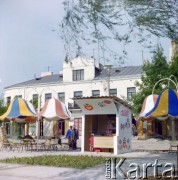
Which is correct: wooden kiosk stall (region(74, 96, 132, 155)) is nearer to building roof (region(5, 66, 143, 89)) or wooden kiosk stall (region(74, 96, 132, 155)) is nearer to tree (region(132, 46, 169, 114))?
tree (region(132, 46, 169, 114))

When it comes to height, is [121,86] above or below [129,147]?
above

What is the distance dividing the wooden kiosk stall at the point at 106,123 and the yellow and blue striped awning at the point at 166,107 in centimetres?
169

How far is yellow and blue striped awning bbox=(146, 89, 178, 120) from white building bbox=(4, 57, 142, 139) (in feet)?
72.8

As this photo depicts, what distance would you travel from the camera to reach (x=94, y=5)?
32.7ft

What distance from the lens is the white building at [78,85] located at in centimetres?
4291

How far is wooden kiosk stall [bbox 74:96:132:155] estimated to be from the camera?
61.6ft

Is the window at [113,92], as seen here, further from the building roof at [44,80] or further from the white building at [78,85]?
the building roof at [44,80]

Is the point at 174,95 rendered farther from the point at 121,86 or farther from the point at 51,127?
the point at 51,127

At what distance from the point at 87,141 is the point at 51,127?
2681 centimetres

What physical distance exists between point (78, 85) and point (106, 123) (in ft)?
84.7

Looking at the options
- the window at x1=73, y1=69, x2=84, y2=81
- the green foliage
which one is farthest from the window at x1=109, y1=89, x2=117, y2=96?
the green foliage

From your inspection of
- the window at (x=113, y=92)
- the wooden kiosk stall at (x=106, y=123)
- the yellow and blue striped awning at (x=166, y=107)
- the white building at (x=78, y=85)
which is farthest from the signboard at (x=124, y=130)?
the window at (x=113, y=92)

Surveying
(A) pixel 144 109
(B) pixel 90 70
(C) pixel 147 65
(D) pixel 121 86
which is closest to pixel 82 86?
(B) pixel 90 70

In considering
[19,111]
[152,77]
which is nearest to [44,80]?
[152,77]
